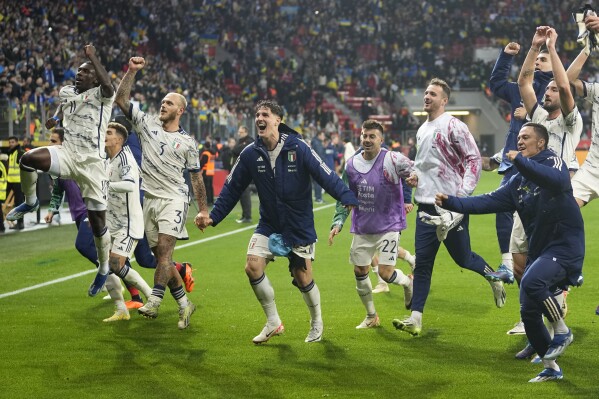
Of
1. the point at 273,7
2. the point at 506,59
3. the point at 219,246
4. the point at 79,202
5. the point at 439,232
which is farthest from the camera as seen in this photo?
the point at 273,7

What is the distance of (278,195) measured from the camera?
356 inches

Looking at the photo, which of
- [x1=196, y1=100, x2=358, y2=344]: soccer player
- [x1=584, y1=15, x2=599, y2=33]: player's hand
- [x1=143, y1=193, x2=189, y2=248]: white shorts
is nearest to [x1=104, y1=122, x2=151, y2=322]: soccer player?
[x1=143, y1=193, x2=189, y2=248]: white shorts

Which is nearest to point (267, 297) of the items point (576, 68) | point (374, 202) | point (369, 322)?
point (369, 322)

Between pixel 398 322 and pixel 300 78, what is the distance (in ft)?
137

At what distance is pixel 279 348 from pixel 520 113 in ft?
11.0

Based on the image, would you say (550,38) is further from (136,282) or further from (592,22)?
(136,282)

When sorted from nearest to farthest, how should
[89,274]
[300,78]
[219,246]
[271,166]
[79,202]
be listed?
[271,166]
[79,202]
[89,274]
[219,246]
[300,78]

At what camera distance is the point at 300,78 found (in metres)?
50.3

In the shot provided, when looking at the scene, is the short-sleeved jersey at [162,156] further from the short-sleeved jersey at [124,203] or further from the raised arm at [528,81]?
the raised arm at [528,81]

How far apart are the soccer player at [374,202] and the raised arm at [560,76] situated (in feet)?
5.72

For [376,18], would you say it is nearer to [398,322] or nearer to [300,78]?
[300,78]

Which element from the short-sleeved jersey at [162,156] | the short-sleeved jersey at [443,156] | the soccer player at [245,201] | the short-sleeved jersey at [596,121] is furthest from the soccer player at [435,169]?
the soccer player at [245,201]

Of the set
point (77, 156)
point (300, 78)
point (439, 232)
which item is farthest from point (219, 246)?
point (300, 78)

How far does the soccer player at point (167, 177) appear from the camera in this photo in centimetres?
1028
